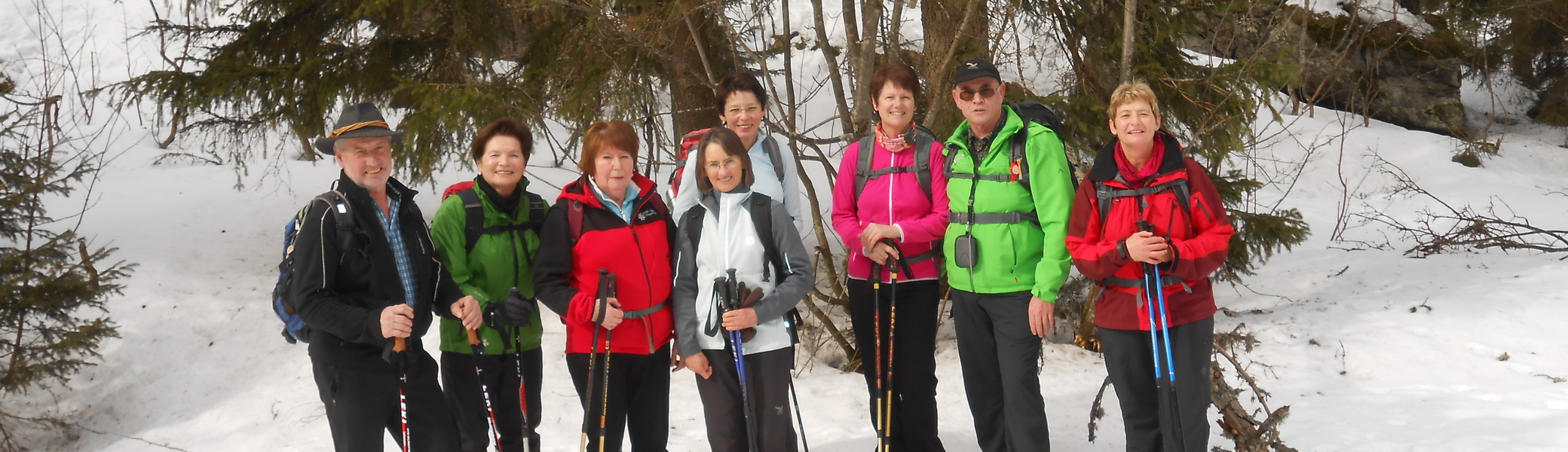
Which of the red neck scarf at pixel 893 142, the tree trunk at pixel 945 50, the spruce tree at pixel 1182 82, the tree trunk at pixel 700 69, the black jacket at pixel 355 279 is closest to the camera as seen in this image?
the black jacket at pixel 355 279

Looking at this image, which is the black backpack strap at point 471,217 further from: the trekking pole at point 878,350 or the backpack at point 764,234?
the trekking pole at point 878,350

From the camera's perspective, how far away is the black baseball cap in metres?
3.53

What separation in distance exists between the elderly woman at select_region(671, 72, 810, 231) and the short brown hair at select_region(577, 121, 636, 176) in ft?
0.97

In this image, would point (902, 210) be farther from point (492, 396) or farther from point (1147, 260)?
point (492, 396)

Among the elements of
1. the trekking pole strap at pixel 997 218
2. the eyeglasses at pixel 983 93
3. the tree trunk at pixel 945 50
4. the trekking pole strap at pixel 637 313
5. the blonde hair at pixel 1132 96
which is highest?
the tree trunk at pixel 945 50

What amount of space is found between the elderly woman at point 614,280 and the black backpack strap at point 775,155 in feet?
1.72

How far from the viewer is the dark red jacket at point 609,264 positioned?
11.3 ft

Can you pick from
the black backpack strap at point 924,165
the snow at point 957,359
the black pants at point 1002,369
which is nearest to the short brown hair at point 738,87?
the black backpack strap at point 924,165

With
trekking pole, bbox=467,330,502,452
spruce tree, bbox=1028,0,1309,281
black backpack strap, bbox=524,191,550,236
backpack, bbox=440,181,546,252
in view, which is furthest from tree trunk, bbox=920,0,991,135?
trekking pole, bbox=467,330,502,452

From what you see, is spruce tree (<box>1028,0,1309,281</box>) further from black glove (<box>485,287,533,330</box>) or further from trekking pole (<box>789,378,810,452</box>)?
black glove (<box>485,287,533,330</box>)

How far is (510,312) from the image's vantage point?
3473mm

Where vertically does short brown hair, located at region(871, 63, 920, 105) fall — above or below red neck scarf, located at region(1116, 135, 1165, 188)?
above

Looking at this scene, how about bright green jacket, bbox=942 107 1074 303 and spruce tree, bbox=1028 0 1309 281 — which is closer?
bright green jacket, bbox=942 107 1074 303

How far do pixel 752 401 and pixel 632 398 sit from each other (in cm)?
52
